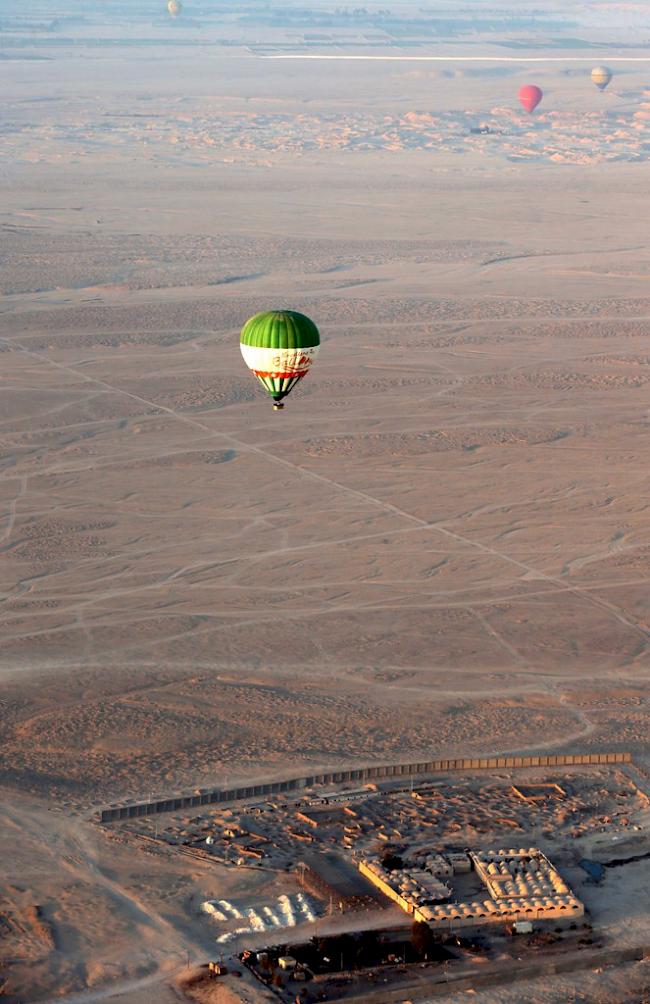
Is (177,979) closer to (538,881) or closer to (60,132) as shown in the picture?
(538,881)

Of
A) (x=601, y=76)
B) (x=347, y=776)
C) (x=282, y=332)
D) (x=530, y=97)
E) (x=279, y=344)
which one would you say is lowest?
(x=347, y=776)

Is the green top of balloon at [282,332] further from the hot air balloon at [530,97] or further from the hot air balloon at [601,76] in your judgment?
the hot air balloon at [601,76]

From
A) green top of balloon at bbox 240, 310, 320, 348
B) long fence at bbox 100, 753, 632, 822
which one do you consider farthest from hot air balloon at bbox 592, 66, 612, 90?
long fence at bbox 100, 753, 632, 822

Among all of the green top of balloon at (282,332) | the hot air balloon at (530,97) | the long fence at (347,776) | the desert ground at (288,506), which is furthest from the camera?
the hot air balloon at (530,97)

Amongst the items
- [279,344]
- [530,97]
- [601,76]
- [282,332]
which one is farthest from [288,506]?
[601,76]

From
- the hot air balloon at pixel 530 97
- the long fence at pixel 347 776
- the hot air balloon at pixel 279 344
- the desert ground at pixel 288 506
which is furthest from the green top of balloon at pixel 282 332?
the hot air balloon at pixel 530 97

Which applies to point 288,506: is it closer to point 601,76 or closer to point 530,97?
point 530,97
